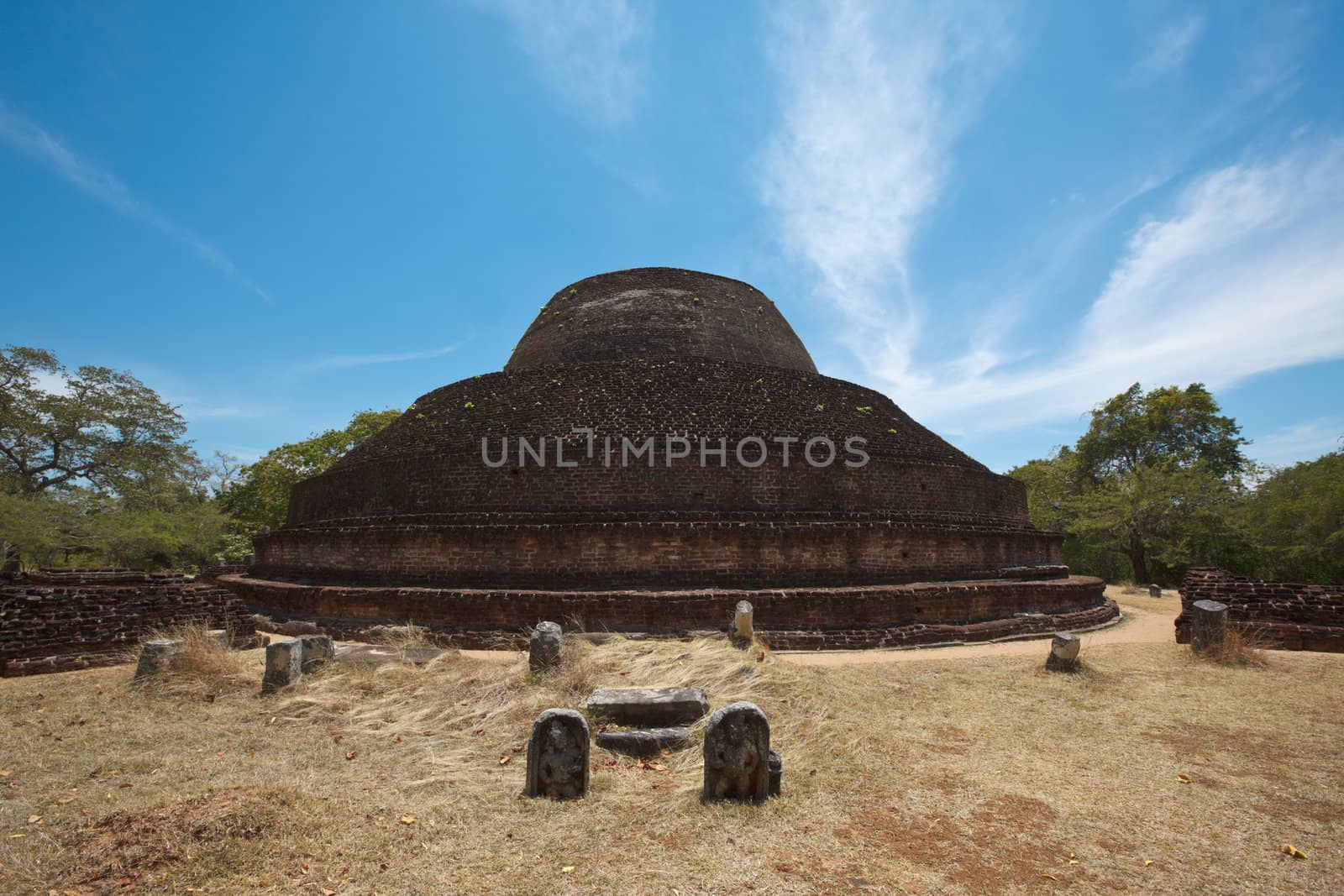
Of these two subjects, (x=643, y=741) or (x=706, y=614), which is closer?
(x=643, y=741)

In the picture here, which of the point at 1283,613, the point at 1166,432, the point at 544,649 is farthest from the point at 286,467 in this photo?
the point at 1166,432

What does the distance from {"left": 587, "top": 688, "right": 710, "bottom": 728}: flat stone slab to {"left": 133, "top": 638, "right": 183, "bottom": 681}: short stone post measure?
5177mm

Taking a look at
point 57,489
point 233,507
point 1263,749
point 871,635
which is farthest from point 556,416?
point 233,507

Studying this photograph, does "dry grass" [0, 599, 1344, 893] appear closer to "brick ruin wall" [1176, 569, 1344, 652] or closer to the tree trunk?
"brick ruin wall" [1176, 569, 1344, 652]

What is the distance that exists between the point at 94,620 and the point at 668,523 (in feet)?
26.6

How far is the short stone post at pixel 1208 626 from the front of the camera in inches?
322

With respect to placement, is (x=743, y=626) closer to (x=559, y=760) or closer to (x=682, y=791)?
(x=682, y=791)

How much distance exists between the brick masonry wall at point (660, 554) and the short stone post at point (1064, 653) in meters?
3.21

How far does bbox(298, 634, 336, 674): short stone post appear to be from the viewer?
714 cm

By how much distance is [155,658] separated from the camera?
6.91 m

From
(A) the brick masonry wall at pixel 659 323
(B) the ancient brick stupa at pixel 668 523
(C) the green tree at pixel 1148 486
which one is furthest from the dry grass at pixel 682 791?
(C) the green tree at pixel 1148 486

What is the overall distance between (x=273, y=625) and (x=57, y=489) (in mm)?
23643

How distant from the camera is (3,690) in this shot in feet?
22.6

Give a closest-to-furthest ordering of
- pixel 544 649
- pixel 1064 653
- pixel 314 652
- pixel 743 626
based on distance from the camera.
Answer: pixel 544 649
pixel 314 652
pixel 1064 653
pixel 743 626
